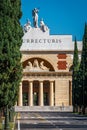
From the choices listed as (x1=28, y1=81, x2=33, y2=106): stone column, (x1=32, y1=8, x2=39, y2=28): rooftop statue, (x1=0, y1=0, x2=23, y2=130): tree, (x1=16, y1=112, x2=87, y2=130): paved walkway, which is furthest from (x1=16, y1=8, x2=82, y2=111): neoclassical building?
(x1=0, y1=0, x2=23, y2=130): tree

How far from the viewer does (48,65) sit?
134500mm

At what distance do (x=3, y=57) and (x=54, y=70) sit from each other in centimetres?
9669

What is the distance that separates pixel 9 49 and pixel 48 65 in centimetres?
9807

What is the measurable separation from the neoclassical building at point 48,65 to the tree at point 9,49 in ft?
300

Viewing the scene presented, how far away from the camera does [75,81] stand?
96.9m

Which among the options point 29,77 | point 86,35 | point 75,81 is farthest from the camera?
point 29,77

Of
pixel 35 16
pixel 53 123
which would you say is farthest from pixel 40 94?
pixel 53 123

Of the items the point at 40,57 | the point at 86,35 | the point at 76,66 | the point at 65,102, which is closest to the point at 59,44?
the point at 40,57

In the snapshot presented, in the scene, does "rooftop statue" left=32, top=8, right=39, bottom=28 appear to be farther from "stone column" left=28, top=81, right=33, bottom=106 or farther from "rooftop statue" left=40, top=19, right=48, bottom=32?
"stone column" left=28, top=81, right=33, bottom=106

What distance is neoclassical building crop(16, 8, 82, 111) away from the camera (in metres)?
131

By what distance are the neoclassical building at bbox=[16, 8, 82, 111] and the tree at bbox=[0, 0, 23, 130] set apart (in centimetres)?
9136

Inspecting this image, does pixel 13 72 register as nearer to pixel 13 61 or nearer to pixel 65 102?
pixel 13 61

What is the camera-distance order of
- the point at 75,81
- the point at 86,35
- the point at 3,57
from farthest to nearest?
the point at 75,81 < the point at 86,35 < the point at 3,57

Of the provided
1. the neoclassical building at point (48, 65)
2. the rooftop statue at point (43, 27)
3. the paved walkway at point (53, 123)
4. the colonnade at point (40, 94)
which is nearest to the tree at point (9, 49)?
the paved walkway at point (53, 123)
